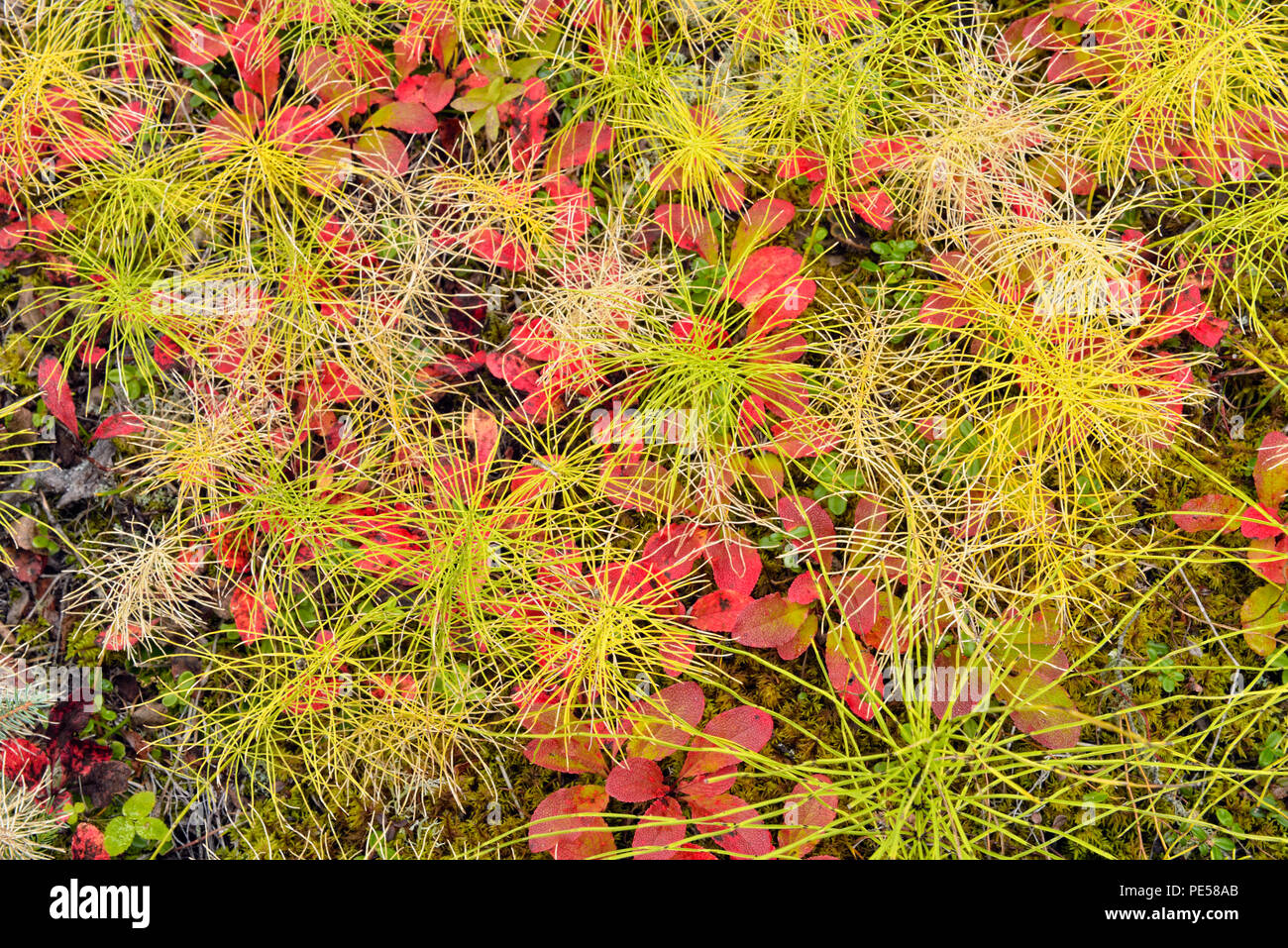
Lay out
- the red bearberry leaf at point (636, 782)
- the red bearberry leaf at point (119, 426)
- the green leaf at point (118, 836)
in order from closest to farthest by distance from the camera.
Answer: the red bearberry leaf at point (636, 782) → the green leaf at point (118, 836) → the red bearberry leaf at point (119, 426)

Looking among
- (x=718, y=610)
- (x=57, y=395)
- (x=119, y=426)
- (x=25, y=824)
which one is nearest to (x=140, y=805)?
(x=25, y=824)

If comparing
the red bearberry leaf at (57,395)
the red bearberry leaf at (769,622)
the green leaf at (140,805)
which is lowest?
the green leaf at (140,805)

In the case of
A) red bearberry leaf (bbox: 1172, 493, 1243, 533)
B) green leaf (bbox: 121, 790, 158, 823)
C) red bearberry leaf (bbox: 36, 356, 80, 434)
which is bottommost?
green leaf (bbox: 121, 790, 158, 823)

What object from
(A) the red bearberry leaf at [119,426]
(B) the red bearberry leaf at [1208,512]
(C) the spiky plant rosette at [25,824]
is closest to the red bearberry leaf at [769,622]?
(B) the red bearberry leaf at [1208,512]

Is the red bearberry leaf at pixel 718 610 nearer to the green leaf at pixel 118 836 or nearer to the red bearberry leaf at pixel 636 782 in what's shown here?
the red bearberry leaf at pixel 636 782

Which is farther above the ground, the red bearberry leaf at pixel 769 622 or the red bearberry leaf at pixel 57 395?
the red bearberry leaf at pixel 57 395

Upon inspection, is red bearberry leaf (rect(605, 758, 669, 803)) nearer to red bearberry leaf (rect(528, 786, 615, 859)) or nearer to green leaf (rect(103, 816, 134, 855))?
red bearberry leaf (rect(528, 786, 615, 859))

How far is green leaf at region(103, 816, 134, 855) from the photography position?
6.07 feet

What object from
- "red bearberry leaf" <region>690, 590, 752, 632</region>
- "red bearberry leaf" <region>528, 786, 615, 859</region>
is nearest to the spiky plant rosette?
"red bearberry leaf" <region>528, 786, 615, 859</region>

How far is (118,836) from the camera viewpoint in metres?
1.86

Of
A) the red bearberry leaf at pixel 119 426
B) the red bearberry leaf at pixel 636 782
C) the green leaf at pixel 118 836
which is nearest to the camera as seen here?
the red bearberry leaf at pixel 636 782

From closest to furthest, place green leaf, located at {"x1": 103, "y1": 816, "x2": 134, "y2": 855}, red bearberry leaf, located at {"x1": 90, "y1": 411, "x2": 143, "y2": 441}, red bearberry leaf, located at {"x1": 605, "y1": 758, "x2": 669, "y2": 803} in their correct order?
1. red bearberry leaf, located at {"x1": 605, "y1": 758, "x2": 669, "y2": 803}
2. green leaf, located at {"x1": 103, "y1": 816, "x2": 134, "y2": 855}
3. red bearberry leaf, located at {"x1": 90, "y1": 411, "x2": 143, "y2": 441}

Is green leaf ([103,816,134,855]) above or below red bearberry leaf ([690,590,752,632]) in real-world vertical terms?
below

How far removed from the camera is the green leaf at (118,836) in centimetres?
185
